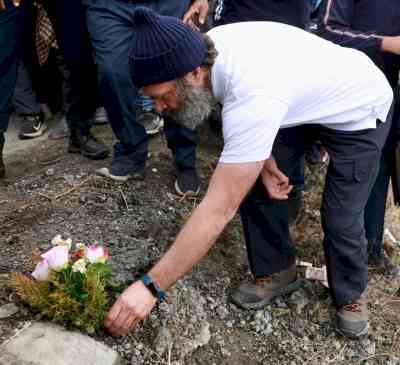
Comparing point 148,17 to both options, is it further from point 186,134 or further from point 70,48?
point 70,48

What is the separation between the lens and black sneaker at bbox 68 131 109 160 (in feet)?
14.6

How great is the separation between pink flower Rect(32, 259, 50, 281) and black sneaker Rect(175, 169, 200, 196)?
5.61ft

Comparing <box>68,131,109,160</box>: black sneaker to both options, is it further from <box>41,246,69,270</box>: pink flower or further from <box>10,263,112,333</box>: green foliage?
<box>41,246,69,270</box>: pink flower

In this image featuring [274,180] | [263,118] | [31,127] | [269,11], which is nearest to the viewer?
[263,118]

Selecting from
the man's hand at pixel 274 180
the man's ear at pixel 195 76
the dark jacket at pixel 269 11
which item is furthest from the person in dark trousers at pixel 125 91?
the man's ear at pixel 195 76

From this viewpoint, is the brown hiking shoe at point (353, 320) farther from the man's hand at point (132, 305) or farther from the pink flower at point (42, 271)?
the pink flower at point (42, 271)

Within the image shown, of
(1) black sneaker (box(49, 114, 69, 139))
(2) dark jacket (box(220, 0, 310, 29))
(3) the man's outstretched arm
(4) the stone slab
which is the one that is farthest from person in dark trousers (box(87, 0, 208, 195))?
(4) the stone slab

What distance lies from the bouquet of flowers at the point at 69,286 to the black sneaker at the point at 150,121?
2451mm

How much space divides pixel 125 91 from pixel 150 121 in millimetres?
1272

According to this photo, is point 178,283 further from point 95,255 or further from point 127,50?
point 127,50

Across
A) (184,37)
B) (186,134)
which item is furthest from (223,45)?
(186,134)

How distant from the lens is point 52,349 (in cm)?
255

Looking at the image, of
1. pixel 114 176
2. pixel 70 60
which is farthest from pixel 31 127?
pixel 114 176

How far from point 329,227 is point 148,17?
1479mm
